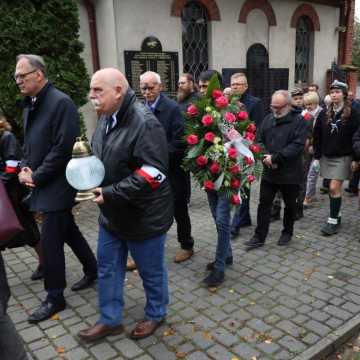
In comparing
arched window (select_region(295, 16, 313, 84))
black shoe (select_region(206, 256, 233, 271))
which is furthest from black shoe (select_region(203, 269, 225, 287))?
arched window (select_region(295, 16, 313, 84))

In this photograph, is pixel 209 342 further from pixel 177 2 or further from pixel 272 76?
pixel 272 76

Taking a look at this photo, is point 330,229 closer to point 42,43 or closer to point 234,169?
point 234,169

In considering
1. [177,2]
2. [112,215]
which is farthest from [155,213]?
[177,2]

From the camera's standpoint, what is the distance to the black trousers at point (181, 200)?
13.7 feet

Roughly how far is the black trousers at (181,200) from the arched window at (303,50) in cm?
969

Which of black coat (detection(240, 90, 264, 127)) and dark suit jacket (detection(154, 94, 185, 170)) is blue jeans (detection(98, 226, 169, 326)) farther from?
black coat (detection(240, 90, 264, 127))

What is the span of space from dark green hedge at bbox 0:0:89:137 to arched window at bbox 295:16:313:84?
8.02m

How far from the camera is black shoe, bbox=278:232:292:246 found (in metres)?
4.94

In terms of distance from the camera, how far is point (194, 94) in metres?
4.50

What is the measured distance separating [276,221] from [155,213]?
3561mm

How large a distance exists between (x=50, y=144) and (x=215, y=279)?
2.08 m

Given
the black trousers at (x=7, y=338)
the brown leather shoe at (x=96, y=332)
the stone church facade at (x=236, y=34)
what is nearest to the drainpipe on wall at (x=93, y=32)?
the stone church facade at (x=236, y=34)

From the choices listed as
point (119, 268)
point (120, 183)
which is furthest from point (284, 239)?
point (120, 183)

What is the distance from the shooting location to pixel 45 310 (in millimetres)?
3400
